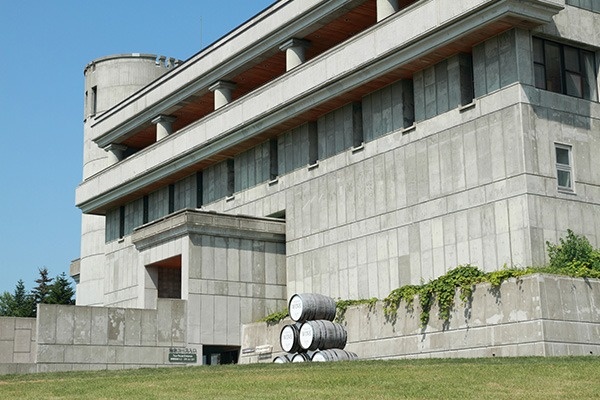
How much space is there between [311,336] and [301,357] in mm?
782

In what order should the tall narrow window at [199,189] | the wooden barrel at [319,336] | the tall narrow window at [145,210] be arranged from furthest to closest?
the tall narrow window at [145,210], the tall narrow window at [199,189], the wooden barrel at [319,336]

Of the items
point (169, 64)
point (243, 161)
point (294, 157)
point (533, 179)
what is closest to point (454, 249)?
point (533, 179)

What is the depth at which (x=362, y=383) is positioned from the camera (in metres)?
22.4

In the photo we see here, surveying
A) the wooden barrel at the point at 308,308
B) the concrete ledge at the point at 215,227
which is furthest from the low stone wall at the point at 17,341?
the wooden barrel at the point at 308,308

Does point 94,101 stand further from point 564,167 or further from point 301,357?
point 564,167

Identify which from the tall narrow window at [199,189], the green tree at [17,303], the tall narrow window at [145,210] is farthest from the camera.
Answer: the green tree at [17,303]

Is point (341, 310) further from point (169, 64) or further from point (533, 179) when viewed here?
point (169, 64)

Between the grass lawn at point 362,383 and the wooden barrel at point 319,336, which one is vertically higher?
Answer: the wooden barrel at point 319,336

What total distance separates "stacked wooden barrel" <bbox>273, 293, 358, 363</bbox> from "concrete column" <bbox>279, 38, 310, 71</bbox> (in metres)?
14.7

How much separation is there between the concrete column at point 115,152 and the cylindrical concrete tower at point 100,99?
4.67 metres

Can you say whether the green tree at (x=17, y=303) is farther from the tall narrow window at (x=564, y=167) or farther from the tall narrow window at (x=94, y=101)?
the tall narrow window at (x=564, y=167)

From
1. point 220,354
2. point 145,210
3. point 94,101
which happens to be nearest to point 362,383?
point 220,354

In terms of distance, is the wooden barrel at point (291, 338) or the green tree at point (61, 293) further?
the green tree at point (61, 293)

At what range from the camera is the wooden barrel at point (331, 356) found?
32406mm
